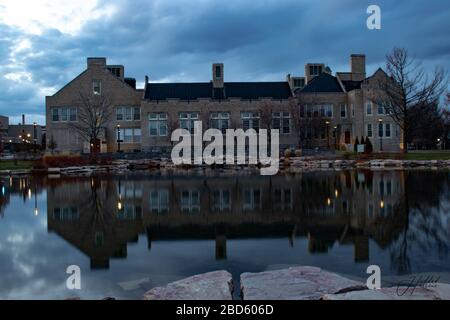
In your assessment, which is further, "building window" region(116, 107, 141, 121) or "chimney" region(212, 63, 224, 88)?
"chimney" region(212, 63, 224, 88)

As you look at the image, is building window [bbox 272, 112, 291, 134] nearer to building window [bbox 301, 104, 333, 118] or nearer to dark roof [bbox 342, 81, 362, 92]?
building window [bbox 301, 104, 333, 118]

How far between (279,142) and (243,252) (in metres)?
48.5

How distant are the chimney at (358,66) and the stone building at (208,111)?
3380 mm

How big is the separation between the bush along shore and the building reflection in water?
56.3ft

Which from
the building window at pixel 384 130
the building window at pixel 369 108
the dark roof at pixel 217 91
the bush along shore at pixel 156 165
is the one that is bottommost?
the bush along shore at pixel 156 165

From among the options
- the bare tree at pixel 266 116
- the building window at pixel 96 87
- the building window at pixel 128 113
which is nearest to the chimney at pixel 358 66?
the bare tree at pixel 266 116

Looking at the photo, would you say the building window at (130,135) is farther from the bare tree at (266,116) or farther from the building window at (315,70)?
the building window at (315,70)

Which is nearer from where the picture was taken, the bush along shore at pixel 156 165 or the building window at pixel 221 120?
the bush along shore at pixel 156 165

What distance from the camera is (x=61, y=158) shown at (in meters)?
41.1

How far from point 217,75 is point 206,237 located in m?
52.5

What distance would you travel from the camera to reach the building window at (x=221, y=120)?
2254 inches

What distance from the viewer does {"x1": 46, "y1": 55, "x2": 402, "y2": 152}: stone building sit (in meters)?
56.4

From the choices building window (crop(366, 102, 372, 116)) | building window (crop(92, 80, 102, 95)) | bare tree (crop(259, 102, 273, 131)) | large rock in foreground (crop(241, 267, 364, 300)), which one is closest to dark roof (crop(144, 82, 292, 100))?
bare tree (crop(259, 102, 273, 131))
